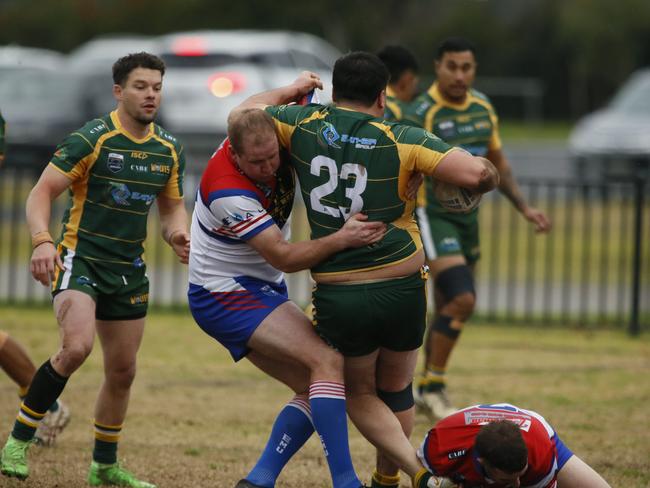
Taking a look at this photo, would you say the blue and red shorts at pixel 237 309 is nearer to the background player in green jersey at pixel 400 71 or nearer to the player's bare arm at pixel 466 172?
the player's bare arm at pixel 466 172

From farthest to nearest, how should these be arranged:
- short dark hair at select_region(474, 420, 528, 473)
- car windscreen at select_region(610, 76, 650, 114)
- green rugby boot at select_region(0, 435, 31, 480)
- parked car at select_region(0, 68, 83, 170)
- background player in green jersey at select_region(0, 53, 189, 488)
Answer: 1. car windscreen at select_region(610, 76, 650, 114)
2. parked car at select_region(0, 68, 83, 170)
3. background player in green jersey at select_region(0, 53, 189, 488)
4. green rugby boot at select_region(0, 435, 31, 480)
5. short dark hair at select_region(474, 420, 528, 473)

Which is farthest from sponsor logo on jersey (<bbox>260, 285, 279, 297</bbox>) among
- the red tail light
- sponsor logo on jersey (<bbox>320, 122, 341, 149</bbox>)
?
the red tail light

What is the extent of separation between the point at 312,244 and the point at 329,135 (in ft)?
1.60

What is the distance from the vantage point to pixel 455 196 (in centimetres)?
543

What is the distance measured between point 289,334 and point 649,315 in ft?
26.4

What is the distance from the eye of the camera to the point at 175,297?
521 inches

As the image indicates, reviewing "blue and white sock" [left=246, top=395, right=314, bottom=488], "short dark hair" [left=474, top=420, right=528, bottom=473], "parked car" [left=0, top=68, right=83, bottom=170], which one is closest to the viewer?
"short dark hair" [left=474, top=420, right=528, bottom=473]

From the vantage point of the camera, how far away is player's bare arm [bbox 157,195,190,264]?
639cm

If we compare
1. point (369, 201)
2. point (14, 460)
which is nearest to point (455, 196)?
point (369, 201)

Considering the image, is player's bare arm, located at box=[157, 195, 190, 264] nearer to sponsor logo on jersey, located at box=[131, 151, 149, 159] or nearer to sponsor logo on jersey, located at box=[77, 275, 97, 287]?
sponsor logo on jersey, located at box=[131, 151, 149, 159]

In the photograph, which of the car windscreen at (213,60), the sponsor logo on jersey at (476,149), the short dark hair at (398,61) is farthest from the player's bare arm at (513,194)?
the car windscreen at (213,60)

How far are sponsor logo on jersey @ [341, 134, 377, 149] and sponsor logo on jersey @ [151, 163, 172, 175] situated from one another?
135 cm

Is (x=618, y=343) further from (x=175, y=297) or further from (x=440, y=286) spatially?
(x=175, y=297)

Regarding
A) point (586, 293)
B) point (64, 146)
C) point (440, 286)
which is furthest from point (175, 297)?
point (64, 146)
